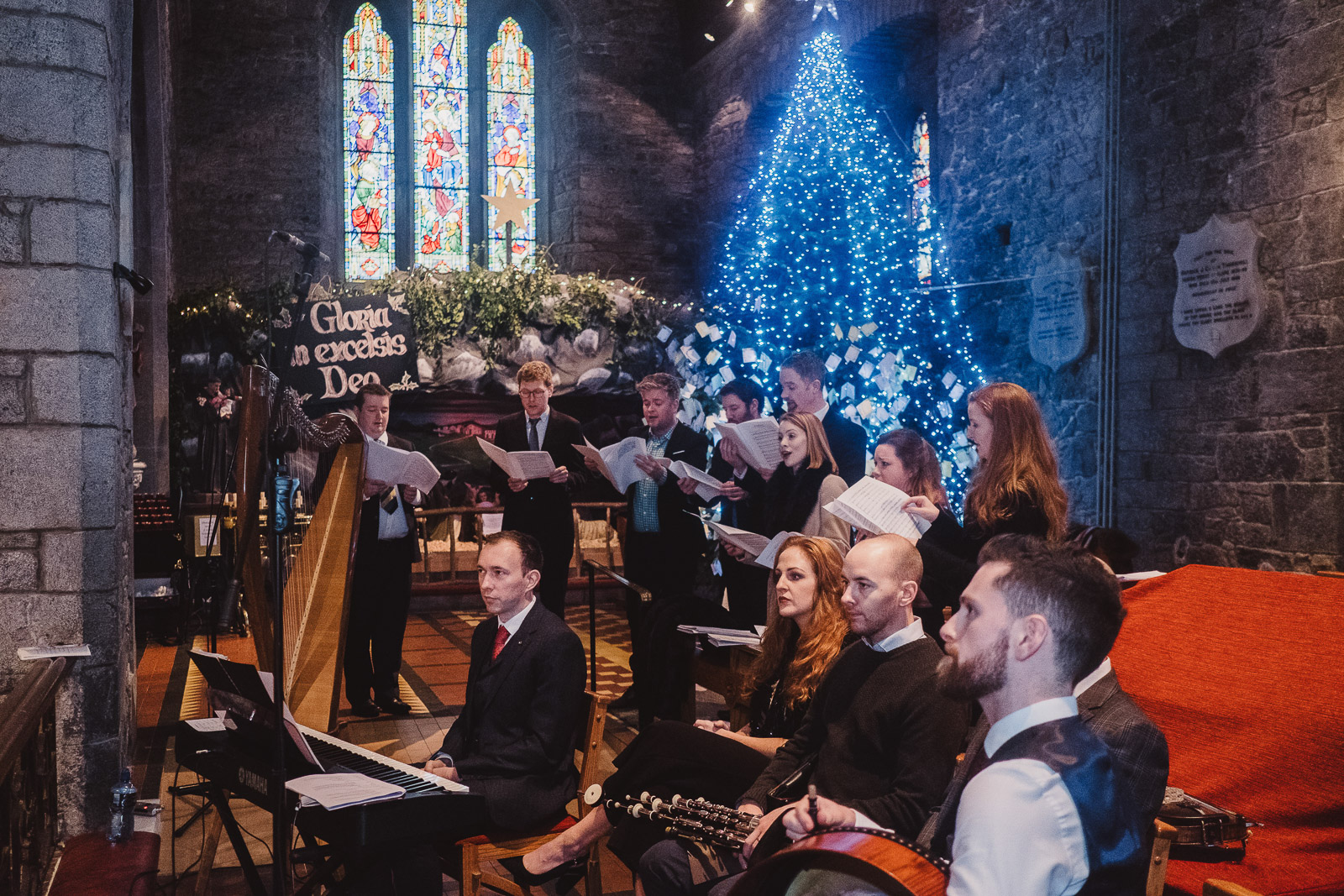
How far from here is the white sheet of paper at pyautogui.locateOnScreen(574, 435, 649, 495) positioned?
5.03 meters

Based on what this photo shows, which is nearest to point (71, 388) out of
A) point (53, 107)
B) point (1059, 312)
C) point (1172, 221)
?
point (53, 107)

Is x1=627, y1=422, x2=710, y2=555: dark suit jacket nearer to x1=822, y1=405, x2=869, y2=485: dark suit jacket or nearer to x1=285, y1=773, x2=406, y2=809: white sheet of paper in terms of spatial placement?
x1=822, y1=405, x2=869, y2=485: dark suit jacket

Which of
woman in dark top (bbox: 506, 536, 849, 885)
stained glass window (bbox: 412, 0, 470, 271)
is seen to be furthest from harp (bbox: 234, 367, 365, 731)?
stained glass window (bbox: 412, 0, 470, 271)

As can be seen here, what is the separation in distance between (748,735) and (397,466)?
216 centimetres

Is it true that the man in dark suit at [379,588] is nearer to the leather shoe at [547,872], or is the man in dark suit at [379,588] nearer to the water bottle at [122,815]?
the water bottle at [122,815]

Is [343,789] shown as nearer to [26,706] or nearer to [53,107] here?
[26,706]

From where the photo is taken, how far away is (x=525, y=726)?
2.98m

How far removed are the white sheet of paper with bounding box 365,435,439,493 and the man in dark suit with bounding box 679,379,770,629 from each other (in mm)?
1134

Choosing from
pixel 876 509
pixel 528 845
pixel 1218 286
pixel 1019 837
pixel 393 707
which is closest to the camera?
pixel 1019 837

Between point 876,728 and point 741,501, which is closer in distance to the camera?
point 876,728

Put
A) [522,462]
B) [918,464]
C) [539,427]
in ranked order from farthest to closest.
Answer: [539,427]
[522,462]
[918,464]

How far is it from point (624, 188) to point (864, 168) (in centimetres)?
612

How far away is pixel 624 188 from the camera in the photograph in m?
14.5

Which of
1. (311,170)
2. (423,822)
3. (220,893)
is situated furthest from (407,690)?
(311,170)
